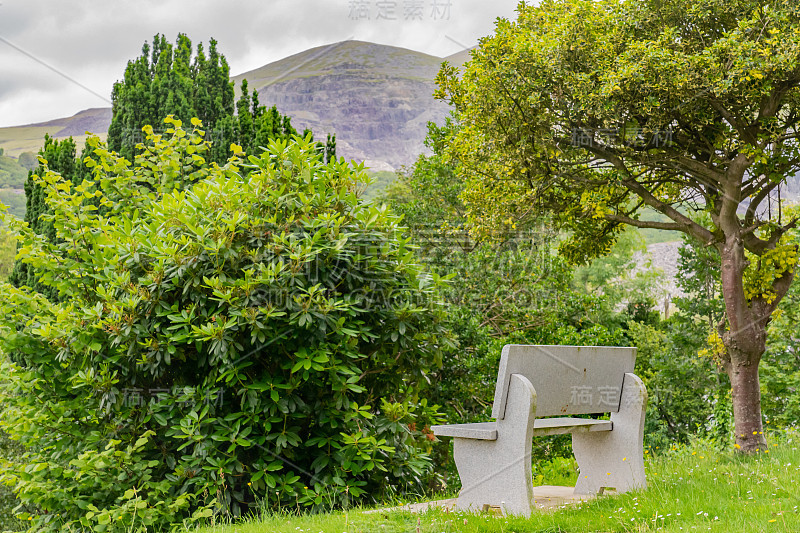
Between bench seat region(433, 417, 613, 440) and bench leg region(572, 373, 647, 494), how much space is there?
194 mm

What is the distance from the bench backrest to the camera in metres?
4.59

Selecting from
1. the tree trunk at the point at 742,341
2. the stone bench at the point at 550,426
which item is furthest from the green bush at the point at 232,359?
the tree trunk at the point at 742,341

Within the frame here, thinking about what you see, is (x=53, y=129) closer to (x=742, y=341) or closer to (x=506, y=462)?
(x=742, y=341)

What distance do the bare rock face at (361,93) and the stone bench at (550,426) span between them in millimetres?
134743

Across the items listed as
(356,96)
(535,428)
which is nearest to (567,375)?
(535,428)

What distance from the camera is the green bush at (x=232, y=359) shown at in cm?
504

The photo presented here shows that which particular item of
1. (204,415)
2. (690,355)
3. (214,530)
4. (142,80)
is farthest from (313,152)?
(690,355)

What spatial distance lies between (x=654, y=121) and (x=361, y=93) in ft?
510

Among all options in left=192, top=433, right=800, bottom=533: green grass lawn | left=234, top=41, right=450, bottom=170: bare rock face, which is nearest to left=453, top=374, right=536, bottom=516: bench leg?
left=192, top=433, right=800, bottom=533: green grass lawn

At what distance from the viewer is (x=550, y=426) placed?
480cm

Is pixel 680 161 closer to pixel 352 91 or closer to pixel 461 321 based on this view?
pixel 461 321

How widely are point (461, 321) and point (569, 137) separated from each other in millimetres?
3219

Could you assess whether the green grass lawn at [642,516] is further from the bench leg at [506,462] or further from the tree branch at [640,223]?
the tree branch at [640,223]

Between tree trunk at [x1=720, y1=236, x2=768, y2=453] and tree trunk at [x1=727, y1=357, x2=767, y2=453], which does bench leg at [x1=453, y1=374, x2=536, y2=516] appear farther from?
tree trunk at [x1=727, y1=357, x2=767, y2=453]
